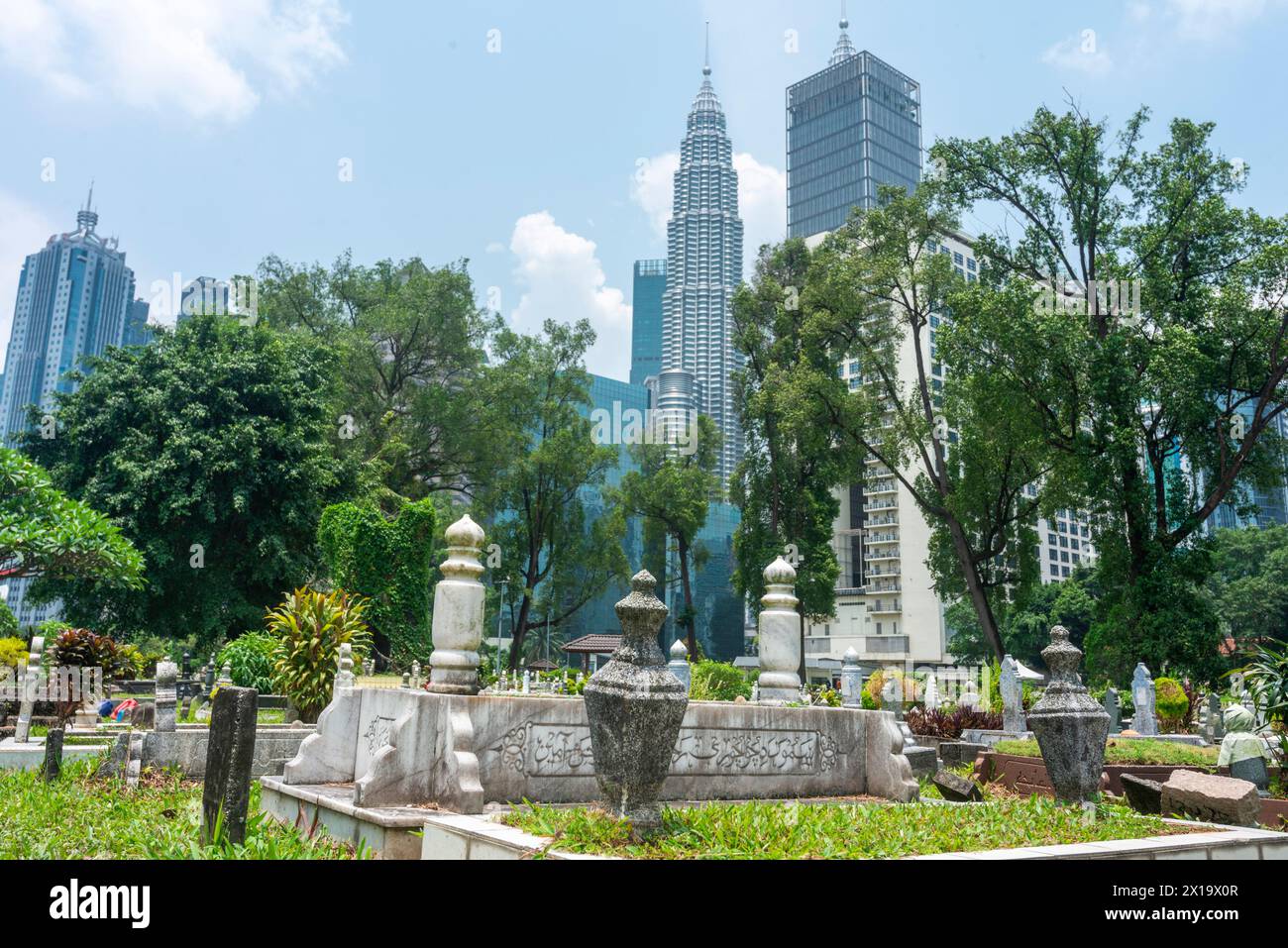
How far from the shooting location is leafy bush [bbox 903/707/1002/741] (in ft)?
56.7

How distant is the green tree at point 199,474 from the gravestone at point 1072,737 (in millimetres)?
25855

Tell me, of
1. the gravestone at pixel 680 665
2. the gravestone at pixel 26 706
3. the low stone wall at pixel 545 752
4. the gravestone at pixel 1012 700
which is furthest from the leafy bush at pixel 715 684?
the gravestone at pixel 26 706

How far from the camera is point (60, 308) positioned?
13912 cm

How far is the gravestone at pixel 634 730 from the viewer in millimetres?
5676

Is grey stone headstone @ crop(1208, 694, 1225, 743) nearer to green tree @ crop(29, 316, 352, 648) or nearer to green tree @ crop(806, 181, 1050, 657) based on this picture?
green tree @ crop(806, 181, 1050, 657)

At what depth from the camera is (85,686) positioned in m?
17.7

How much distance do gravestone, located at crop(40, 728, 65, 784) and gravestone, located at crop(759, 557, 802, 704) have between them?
8024 millimetres

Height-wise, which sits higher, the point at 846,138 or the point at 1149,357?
the point at 846,138

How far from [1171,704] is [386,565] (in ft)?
71.5

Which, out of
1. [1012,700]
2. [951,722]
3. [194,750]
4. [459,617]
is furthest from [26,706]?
[1012,700]

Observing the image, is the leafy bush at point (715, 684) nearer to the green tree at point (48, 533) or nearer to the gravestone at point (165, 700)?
the gravestone at point (165, 700)

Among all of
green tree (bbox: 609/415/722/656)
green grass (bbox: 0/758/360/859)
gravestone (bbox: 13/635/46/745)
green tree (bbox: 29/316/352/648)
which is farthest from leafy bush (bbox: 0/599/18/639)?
green tree (bbox: 609/415/722/656)

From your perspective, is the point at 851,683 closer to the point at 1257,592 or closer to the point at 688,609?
the point at 688,609
